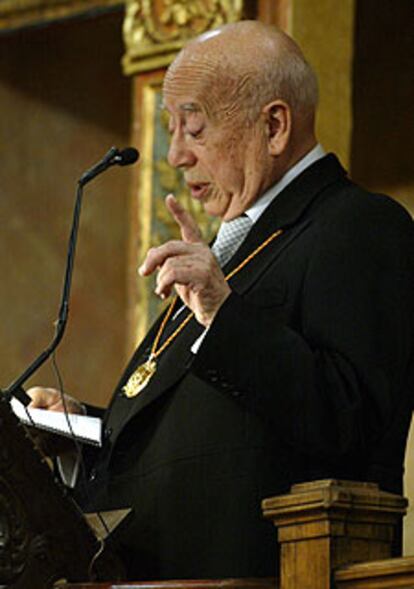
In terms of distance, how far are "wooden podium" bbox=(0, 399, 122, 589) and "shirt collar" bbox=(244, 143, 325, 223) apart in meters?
0.83

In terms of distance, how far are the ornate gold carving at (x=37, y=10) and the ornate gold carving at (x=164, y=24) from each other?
4.10 ft

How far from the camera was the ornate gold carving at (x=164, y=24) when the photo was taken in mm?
6016

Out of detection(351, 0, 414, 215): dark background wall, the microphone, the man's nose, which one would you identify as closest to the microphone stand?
the microphone

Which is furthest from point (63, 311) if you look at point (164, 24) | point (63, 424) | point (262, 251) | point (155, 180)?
point (164, 24)

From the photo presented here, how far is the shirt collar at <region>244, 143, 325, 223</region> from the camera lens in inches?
132

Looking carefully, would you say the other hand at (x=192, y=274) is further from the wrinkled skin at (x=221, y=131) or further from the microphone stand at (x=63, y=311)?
the wrinkled skin at (x=221, y=131)

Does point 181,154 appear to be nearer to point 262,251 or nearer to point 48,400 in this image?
point 262,251

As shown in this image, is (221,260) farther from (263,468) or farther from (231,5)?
(231,5)

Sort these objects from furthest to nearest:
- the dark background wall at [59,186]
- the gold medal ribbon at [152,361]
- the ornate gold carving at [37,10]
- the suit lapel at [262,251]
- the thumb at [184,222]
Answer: the dark background wall at [59,186] < the ornate gold carving at [37,10] < the gold medal ribbon at [152,361] < the suit lapel at [262,251] < the thumb at [184,222]

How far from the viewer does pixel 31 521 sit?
9.15 ft

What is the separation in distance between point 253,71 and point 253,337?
82 centimetres

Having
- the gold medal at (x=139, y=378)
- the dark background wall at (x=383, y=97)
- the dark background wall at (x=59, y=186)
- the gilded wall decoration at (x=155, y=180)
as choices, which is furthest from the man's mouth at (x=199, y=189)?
the dark background wall at (x=59, y=186)

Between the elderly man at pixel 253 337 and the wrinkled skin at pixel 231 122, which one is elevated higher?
the wrinkled skin at pixel 231 122

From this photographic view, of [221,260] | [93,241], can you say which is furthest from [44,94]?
[221,260]
